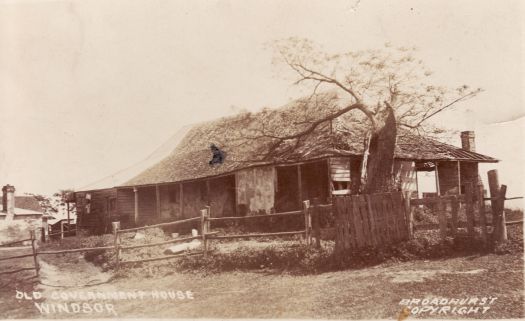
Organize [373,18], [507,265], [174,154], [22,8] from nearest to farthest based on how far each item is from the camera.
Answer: [507,265], [373,18], [22,8], [174,154]

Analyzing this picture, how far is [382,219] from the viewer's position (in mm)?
8594

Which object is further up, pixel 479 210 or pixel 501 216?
pixel 479 210

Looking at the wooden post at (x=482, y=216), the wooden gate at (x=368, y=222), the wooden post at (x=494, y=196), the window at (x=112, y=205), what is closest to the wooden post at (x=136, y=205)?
the window at (x=112, y=205)

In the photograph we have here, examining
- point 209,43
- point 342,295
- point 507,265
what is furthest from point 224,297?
point 209,43

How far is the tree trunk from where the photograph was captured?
33.4 ft

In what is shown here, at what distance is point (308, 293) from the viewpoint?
6.97m

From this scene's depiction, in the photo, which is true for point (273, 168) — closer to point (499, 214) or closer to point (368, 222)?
point (368, 222)

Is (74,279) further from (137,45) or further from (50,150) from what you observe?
(137,45)

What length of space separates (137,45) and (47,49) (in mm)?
1930

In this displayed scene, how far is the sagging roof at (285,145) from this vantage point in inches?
557

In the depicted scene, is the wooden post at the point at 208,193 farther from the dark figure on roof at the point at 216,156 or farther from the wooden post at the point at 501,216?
the wooden post at the point at 501,216

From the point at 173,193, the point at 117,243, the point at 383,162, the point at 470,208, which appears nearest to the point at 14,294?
the point at 117,243

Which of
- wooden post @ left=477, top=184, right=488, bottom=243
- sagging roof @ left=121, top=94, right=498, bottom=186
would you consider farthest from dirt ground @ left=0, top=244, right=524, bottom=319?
sagging roof @ left=121, top=94, right=498, bottom=186

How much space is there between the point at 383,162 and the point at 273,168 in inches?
226
